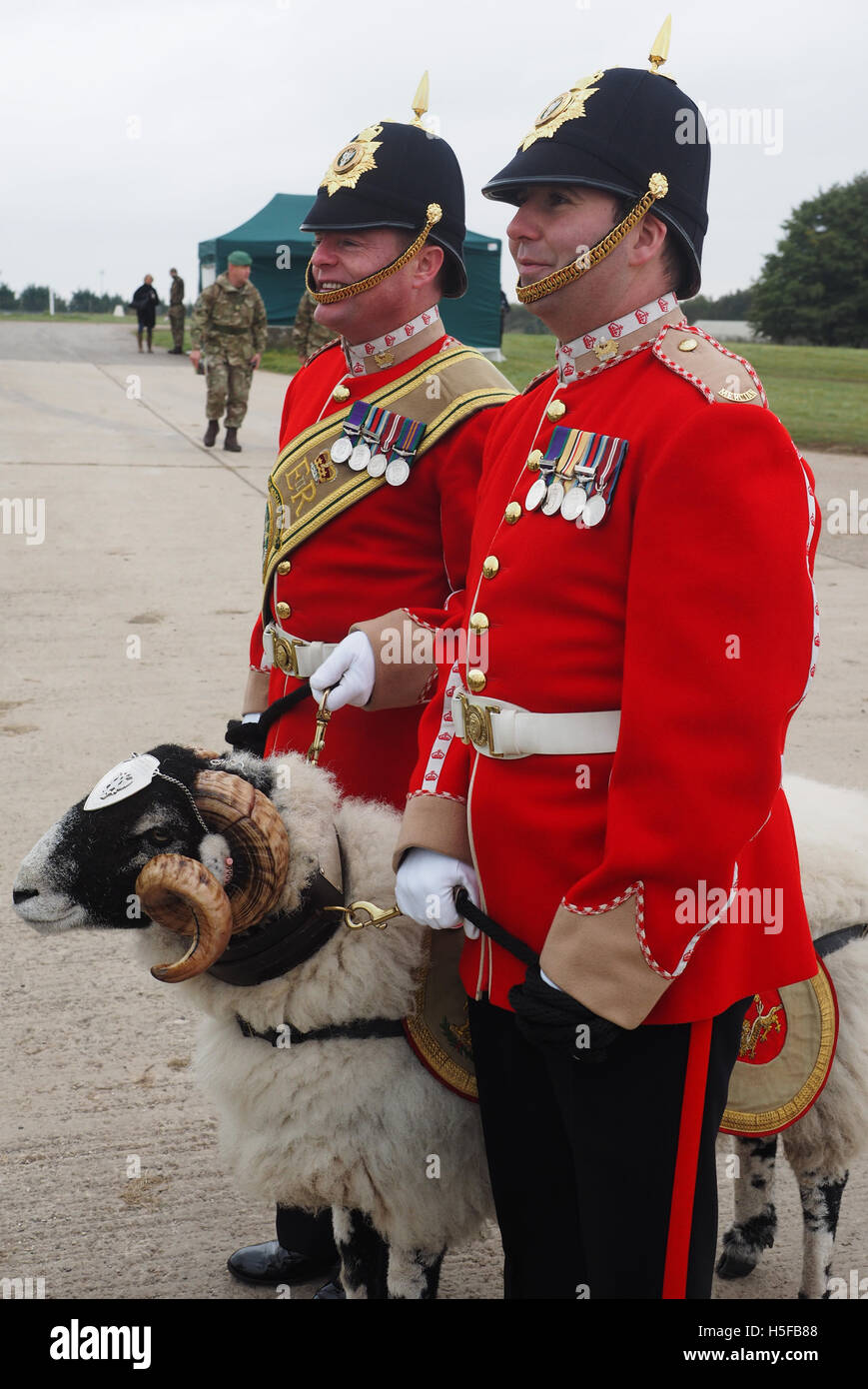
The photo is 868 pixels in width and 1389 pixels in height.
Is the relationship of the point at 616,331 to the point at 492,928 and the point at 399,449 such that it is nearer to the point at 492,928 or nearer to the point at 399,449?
the point at 399,449

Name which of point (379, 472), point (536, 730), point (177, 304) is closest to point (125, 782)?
point (536, 730)

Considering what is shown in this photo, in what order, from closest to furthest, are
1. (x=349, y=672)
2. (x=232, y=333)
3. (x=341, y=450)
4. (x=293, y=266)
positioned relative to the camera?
(x=349, y=672) < (x=341, y=450) < (x=232, y=333) < (x=293, y=266)

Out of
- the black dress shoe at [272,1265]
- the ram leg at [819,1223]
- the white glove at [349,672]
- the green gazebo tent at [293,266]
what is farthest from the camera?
the green gazebo tent at [293,266]

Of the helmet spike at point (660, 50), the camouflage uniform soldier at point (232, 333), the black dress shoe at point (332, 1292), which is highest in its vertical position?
the camouflage uniform soldier at point (232, 333)

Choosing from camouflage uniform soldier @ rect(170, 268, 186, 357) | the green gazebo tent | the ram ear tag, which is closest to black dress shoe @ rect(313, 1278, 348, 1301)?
A: the ram ear tag

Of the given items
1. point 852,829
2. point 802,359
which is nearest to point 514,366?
point 802,359

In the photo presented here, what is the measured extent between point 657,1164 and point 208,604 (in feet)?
23.3

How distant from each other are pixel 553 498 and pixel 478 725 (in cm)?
41

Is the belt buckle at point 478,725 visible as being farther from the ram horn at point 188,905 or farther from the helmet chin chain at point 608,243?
the helmet chin chain at point 608,243

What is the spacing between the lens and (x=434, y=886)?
7.18ft

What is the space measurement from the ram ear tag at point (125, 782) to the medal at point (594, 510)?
3.15 feet

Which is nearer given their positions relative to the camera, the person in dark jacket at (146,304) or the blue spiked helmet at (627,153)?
the blue spiked helmet at (627,153)

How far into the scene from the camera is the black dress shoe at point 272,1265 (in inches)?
123

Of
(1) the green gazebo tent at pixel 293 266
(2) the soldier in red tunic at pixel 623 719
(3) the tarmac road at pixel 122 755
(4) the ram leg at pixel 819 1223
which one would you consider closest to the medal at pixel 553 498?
(2) the soldier in red tunic at pixel 623 719
